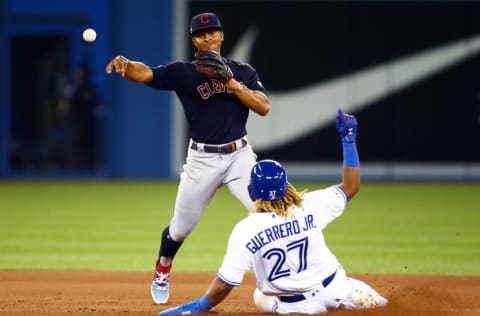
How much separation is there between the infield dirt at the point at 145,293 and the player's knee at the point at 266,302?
0.82 ft

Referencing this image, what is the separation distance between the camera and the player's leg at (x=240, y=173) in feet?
22.6

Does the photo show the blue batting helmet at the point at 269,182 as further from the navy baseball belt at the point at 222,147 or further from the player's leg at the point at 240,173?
the navy baseball belt at the point at 222,147

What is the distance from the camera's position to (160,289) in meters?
7.25

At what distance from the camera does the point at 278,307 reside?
20.2ft

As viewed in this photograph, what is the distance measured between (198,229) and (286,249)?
23.0ft

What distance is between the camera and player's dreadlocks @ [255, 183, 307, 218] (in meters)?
5.75

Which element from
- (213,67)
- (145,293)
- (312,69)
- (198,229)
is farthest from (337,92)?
(213,67)

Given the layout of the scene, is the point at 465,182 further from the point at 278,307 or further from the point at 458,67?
the point at 278,307

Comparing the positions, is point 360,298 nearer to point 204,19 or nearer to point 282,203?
point 282,203

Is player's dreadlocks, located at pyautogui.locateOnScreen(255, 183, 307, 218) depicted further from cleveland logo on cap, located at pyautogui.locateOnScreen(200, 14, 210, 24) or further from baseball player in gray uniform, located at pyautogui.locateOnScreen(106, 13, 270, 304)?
cleveland logo on cap, located at pyautogui.locateOnScreen(200, 14, 210, 24)

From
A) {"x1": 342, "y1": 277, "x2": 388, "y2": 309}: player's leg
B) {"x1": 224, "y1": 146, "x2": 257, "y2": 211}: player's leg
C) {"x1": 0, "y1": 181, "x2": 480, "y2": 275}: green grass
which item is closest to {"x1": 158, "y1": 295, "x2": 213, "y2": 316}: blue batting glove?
{"x1": 342, "y1": 277, "x2": 388, "y2": 309}: player's leg

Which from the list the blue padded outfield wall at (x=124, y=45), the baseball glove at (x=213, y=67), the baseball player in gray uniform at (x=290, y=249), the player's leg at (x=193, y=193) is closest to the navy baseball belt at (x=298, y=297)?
the baseball player in gray uniform at (x=290, y=249)

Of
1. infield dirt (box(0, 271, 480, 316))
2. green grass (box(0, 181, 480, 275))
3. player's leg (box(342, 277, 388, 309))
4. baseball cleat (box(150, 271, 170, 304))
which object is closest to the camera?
player's leg (box(342, 277, 388, 309))

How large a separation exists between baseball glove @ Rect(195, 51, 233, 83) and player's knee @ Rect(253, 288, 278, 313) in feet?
4.78
